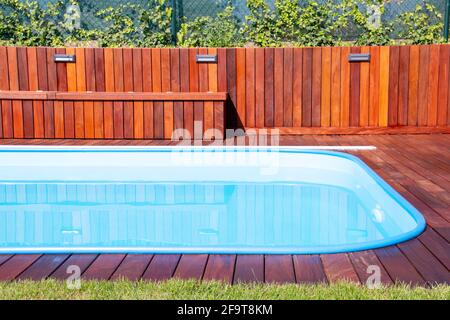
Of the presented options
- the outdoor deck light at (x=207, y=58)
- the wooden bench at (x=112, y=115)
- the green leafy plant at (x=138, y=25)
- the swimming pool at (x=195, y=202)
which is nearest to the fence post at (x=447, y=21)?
the swimming pool at (x=195, y=202)

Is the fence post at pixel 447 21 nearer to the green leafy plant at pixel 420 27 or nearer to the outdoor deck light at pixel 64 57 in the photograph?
the green leafy plant at pixel 420 27

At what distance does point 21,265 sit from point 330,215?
2.55 m

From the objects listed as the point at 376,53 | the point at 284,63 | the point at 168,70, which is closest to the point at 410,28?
the point at 376,53

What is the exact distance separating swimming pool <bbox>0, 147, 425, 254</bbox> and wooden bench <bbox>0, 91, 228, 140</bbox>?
2.23ft

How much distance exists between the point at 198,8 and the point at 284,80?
1.59 m

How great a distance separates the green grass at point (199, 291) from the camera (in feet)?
7.97

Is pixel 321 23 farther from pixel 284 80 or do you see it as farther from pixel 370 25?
pixel 284 80

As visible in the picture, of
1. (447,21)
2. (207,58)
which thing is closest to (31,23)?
(207,58)

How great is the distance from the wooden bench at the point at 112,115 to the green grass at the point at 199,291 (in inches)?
165

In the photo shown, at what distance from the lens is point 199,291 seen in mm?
2496

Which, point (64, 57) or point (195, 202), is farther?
point (64, 57)

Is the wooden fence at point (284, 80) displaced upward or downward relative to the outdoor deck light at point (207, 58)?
downward

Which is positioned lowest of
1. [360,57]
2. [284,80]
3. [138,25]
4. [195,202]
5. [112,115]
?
[195,202]

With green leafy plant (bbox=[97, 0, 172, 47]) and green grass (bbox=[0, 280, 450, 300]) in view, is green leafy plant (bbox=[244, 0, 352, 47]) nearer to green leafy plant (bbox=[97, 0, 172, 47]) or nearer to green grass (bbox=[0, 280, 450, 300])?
green leafy plant (bbox=[97, 0, 172, 47])
